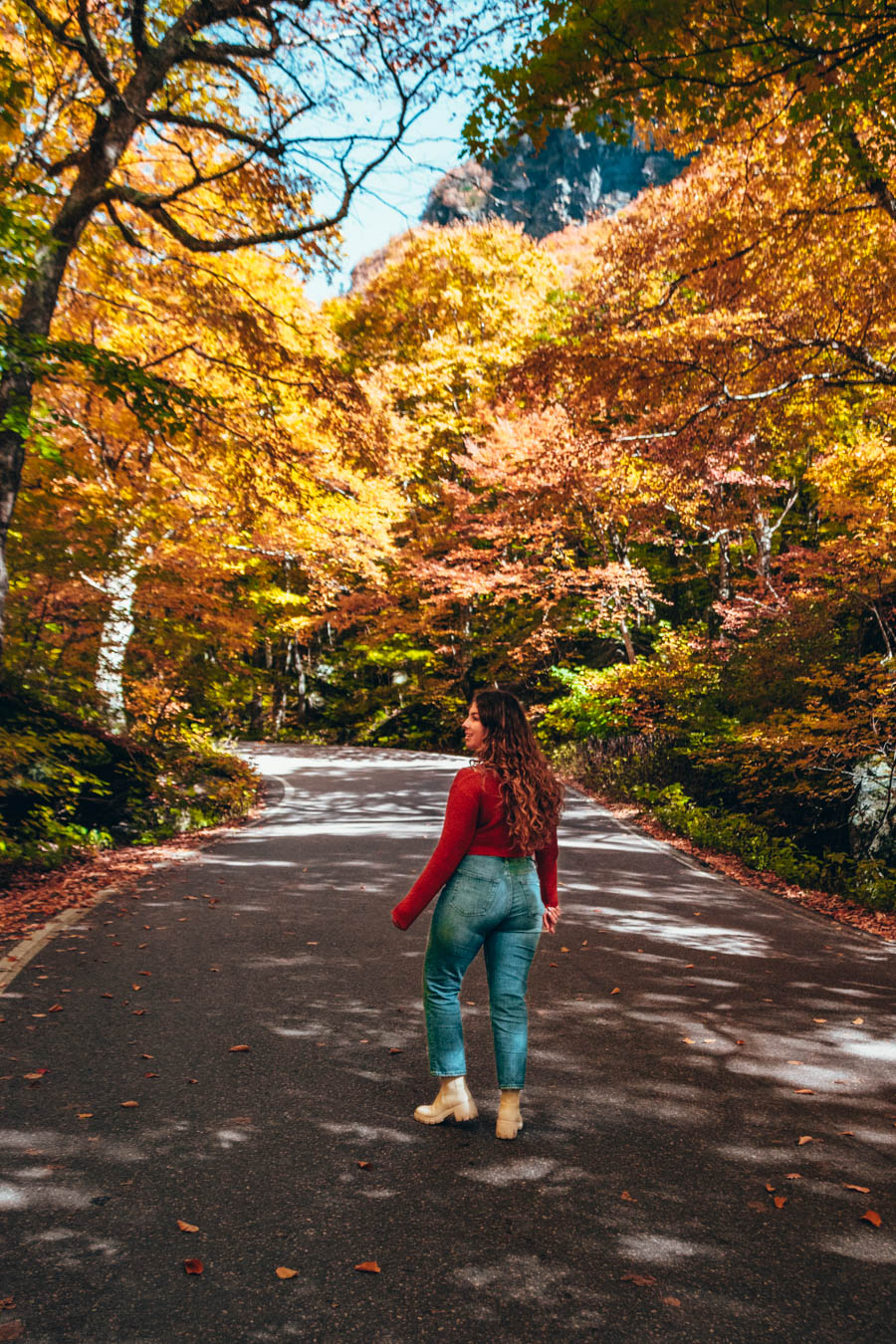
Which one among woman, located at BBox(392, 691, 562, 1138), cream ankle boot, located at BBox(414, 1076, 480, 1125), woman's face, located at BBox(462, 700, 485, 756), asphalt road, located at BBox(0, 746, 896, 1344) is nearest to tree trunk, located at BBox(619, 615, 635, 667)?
asphalt road, located at BBox(0, 746, 896, 1344)

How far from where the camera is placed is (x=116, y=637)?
12219mm

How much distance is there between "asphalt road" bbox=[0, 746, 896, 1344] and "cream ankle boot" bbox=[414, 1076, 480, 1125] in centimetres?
6

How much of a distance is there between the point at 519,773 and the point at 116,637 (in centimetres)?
996

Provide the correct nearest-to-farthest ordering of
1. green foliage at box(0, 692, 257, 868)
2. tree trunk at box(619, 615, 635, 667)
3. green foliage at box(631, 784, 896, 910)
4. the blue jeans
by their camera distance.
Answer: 1. the blue jeans
2. green foliage at box(631, 784, 896, 910)
3. green foliage at box(0, 692, 257, 868)
4. tree trunk at box(619, 615, 635, 667)

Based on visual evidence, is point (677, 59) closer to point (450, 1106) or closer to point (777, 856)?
point (450, 1106)

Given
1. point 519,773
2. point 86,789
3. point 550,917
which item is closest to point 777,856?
point 550,917

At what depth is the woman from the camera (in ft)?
12.0

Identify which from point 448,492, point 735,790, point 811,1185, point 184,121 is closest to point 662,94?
point 184,121

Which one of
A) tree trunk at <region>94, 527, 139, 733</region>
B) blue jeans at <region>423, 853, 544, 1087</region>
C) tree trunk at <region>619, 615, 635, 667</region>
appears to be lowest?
blue jeans at <region>423, 853, 544, 1087</region>

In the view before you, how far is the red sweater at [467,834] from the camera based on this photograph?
12.0 feet

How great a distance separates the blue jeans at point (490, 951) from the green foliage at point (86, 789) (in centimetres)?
639

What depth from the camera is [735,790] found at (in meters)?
13.7

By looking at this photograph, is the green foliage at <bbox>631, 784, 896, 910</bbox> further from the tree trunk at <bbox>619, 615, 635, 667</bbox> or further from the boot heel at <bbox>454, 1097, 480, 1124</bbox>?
the tree trunk at <bbox>619, 615, 635, 667</bbox>

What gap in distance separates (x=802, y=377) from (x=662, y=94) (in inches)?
160
